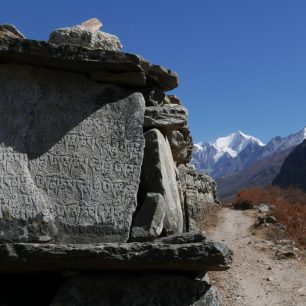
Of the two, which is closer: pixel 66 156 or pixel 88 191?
pixel 88 191

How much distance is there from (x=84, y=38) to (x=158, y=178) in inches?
91.3

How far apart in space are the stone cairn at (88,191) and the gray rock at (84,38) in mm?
975

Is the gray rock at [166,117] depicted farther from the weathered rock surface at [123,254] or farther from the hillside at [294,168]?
the hillside at [294,168]

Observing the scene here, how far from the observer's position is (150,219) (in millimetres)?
5730

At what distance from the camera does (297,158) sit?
116 m

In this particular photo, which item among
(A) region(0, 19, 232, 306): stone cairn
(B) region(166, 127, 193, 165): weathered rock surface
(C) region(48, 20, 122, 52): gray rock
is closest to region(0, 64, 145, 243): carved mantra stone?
(A) region(0, 19, 232, 306): stone cairn

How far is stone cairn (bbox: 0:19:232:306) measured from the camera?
527cm

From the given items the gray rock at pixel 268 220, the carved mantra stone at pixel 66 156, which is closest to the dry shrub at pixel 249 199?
the gray rock at pixel 268 220

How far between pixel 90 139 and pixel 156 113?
94cm

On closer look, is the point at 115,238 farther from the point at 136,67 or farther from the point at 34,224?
the point at 136,67

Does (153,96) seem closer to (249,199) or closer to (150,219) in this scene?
(150,219)

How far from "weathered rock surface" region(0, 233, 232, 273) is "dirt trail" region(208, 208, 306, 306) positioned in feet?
14.1

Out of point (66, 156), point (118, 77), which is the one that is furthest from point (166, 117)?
point (66, 156)

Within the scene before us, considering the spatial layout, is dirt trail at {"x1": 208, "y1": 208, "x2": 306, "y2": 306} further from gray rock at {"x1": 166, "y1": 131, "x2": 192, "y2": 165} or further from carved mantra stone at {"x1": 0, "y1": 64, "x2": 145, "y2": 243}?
carved mantra stone at {"x1": 0, "y1": 64, "x2": 145, "y2": 243}
